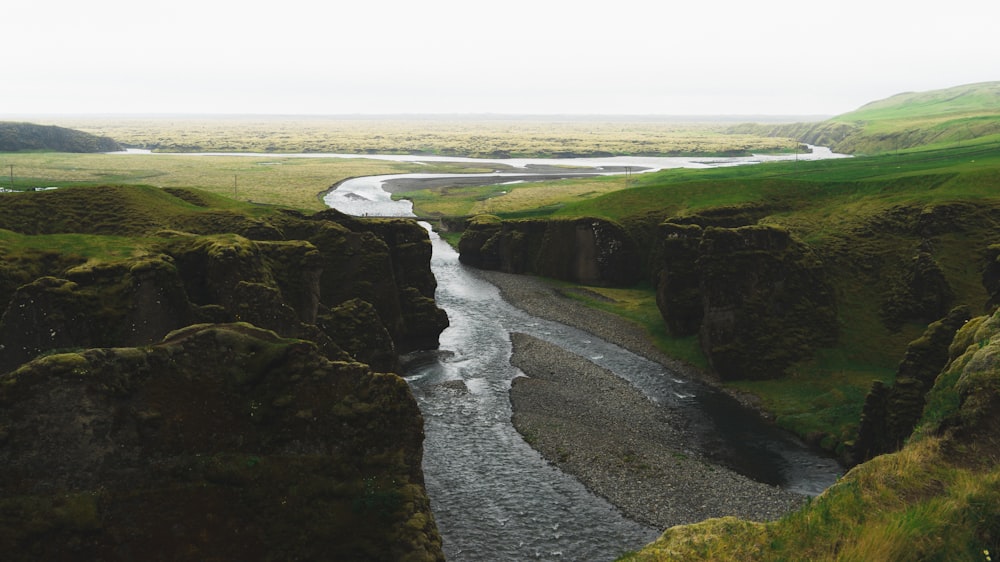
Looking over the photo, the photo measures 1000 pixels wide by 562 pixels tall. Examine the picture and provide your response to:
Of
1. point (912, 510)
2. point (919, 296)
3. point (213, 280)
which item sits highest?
point (213, 280)

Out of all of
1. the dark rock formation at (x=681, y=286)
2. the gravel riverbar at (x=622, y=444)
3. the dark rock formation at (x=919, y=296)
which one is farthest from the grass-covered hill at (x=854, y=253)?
the gravel riverbar at (x=622, y=444)

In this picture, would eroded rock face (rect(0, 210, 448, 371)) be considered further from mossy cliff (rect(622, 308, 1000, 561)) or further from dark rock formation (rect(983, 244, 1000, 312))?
dark rock formation (rect(983, 244, 1000, 312))

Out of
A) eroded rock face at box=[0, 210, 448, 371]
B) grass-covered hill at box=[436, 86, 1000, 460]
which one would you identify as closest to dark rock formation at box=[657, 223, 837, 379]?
grass-covered hill at box=[436, 86, 1000, 460]

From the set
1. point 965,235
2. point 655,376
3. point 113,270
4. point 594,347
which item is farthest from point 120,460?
point 965,235

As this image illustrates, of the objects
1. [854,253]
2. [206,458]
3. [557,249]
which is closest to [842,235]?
[854,253]

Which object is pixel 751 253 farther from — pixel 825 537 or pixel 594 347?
pixel 825 537

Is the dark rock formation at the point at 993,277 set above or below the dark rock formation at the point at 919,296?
above

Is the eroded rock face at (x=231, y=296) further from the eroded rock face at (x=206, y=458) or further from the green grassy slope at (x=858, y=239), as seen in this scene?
the green grassy slope at (x=858, y=239)

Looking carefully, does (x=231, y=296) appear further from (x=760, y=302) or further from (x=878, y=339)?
(x=878, y=339)
